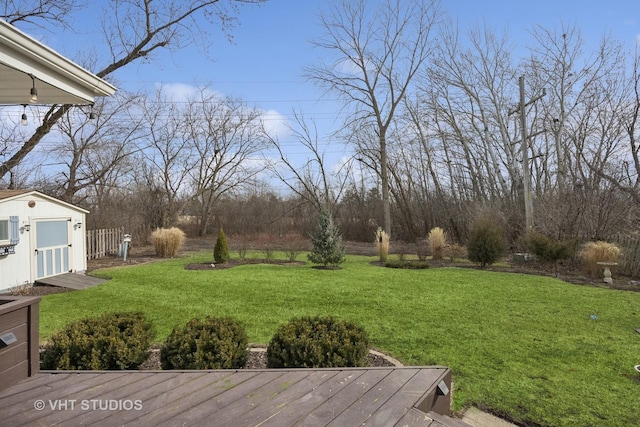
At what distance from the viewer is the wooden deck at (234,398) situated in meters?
2.10

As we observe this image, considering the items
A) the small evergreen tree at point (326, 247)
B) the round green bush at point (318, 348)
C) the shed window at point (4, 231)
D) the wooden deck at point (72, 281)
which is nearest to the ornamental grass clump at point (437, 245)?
the small evergreen tree at point (326, 247)

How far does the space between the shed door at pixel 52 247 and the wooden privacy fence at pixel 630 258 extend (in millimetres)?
14326

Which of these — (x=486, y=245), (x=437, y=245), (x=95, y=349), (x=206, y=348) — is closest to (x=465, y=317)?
(x=206, y=348)

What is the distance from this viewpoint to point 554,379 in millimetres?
3480

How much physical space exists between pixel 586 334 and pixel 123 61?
43.4 ft

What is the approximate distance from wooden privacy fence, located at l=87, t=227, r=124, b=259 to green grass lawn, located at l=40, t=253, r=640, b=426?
3677 millimetres

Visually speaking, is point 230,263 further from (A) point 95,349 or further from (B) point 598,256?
(B) point 598,256

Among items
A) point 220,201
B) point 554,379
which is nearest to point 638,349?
point 554,379

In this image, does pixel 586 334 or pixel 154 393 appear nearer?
pixel 154 393

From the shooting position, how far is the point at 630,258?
9875mm

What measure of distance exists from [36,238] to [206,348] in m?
8.02

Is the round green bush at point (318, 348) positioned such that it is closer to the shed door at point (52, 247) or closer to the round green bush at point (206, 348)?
the round green bush at point (206, 348)

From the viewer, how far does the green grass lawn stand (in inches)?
126

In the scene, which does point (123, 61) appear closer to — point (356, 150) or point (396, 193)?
point (356, 150)
